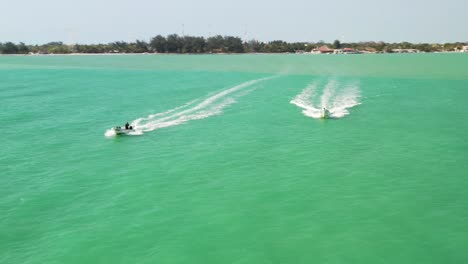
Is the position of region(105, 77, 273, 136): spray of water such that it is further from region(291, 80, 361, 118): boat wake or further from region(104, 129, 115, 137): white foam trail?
region(291, 80, 361, 118): boat wake

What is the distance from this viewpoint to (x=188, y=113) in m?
42.7

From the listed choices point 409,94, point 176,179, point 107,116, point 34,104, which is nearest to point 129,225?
point 176,179

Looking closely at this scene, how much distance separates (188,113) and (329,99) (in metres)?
16.3

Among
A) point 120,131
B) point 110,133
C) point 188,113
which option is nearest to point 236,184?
point 120,131

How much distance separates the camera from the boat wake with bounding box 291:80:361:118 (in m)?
42.3

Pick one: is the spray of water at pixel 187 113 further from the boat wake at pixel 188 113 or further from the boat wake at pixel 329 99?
the boat wake at pixel 329 99

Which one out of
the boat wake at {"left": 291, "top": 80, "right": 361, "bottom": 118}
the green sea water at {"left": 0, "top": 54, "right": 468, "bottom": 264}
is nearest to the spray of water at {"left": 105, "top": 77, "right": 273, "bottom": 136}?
the green sea water at {"left": 0, "top": 54, "right": 468, "bottom": 264}

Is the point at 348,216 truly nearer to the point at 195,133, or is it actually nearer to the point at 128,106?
the point at 195,133

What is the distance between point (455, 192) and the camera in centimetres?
2220

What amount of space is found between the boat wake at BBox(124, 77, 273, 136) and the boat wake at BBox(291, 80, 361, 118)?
320 inches

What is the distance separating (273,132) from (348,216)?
16.0 meters

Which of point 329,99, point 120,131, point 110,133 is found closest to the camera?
point 120,131

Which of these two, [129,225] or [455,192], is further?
[455,192]

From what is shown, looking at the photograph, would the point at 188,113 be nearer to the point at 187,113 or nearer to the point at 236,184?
the point at 187,113
